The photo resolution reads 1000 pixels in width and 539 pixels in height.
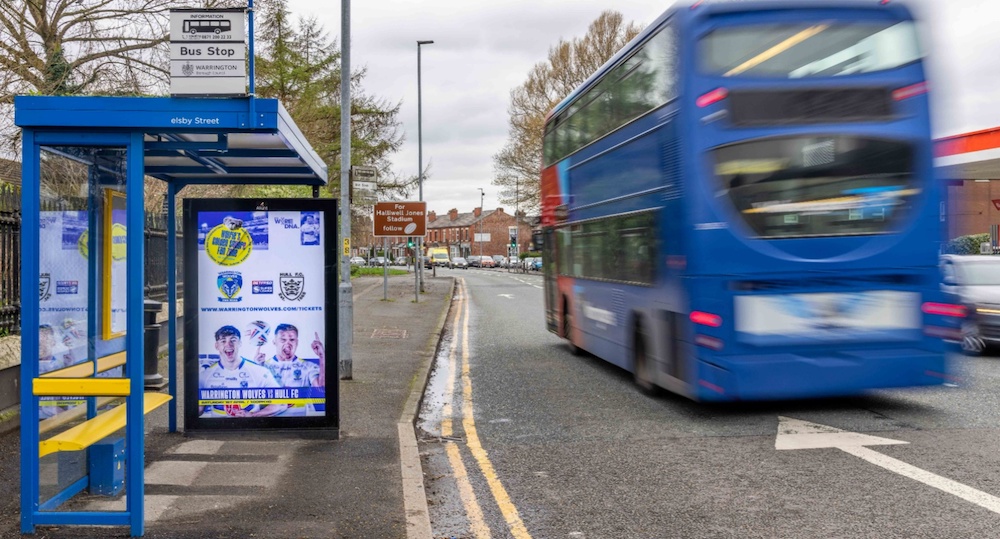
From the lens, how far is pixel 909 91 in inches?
306

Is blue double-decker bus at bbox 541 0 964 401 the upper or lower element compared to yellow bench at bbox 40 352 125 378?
upper

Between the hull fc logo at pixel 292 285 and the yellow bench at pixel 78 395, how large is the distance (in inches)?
76.2

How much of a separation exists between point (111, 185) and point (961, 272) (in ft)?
39.3

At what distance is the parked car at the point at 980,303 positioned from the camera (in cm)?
1200

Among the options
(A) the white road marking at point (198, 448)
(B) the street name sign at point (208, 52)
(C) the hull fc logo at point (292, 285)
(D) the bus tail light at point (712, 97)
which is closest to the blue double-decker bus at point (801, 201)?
(D) the bus tail light at point (712, 97)

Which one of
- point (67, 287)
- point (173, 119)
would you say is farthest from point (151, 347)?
point (173, 119)

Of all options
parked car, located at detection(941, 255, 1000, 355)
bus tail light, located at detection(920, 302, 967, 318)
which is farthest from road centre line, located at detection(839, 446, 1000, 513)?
parked car, located at detection(941, 255, 1000, 355)

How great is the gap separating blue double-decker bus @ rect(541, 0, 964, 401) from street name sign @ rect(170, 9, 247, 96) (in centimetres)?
410

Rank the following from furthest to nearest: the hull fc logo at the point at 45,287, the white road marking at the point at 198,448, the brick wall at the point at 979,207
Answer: the brick wall at the point at 979,207
the white road marking at the point at 198,448
the hull fc logo at the point at 45,287

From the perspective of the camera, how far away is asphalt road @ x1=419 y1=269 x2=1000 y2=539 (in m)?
5.05

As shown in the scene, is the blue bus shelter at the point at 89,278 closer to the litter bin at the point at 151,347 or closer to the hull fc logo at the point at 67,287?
the hull fc logo at the point at 67,287

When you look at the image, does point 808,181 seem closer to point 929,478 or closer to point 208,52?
point 929,478

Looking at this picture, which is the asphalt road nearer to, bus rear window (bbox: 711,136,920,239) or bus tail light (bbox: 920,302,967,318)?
bus tail light (bbox: 920,302,967,318)

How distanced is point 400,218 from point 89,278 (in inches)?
790
